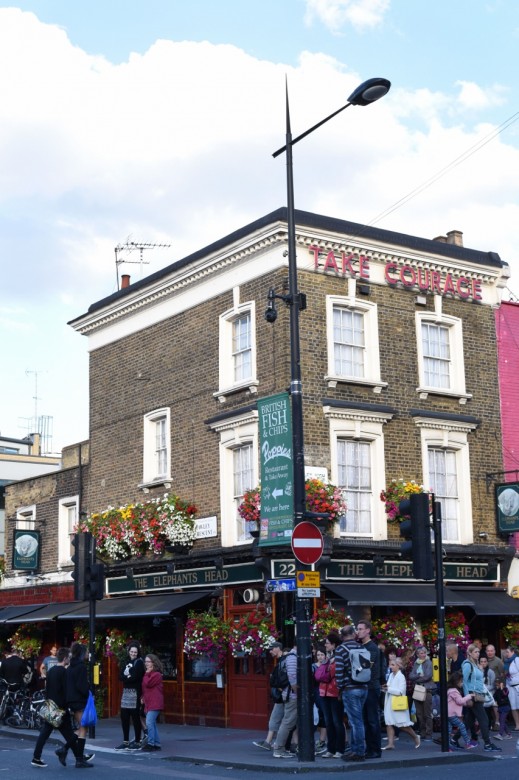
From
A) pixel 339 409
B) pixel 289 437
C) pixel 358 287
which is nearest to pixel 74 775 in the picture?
pixel 289 437

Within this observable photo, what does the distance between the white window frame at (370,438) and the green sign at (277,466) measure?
343 centimetres

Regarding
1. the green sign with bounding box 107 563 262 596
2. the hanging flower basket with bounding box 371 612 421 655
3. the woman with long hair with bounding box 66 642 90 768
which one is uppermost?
the green sign with bounding box 107 563 262 596

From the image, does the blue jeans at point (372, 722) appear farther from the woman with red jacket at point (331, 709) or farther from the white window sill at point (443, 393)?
the white window sill at point (443, 393)

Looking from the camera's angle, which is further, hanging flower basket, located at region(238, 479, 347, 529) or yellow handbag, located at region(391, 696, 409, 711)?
hanging flower basket, located at region(238, 479, 347, 529)

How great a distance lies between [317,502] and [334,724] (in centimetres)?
569

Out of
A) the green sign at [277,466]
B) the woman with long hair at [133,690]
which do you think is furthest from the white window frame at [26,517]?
the green sign at [277,466]

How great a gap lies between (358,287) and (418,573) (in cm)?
948

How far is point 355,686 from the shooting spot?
15570 millimetres

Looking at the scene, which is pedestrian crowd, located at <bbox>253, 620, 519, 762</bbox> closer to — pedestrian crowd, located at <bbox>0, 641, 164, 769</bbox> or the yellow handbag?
the yellow handbag

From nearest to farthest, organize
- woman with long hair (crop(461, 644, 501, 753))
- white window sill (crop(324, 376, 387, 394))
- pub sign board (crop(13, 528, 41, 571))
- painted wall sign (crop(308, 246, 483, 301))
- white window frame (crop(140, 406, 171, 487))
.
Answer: woman with long hair (crop(461, 644, 501, 753)) < white window sill (crop(324, 376, 387, 394)) < painted wall sign (crop(308, 246, 483, 301)) < white window frame (crop(140, 406, 171, 487)) < pub sign board (crop(13, 528, 41, 571))

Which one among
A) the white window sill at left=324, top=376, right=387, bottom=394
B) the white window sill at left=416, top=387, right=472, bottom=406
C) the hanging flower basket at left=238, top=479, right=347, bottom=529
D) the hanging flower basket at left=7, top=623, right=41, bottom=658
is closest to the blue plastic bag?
the hanging flower basket at left=238, top=479, right=347, bottom=529

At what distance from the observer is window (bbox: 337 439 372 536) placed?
75.1 feet

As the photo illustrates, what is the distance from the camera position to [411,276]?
24750mm

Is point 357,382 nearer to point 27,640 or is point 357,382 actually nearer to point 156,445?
point 156,445
